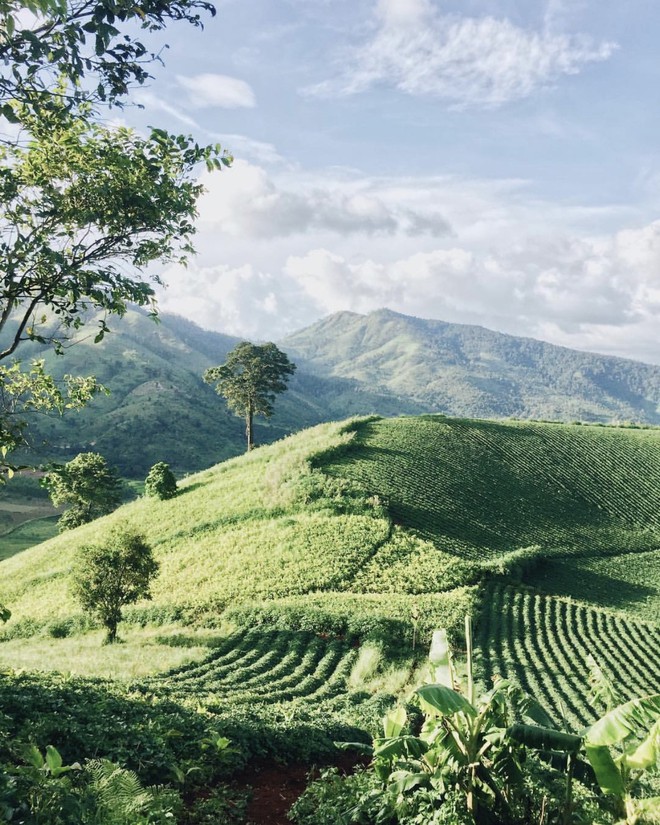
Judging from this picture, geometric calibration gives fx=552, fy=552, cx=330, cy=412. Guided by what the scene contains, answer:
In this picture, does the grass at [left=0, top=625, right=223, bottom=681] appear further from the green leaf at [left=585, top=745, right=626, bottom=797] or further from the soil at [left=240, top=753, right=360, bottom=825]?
the green leaf at [left=585, top=745, right=626, bottom=797]

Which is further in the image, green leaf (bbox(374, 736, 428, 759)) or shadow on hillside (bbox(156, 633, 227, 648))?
shadow on hillside (bbox(156, 633, 227, 648))

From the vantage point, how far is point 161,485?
59.1 m

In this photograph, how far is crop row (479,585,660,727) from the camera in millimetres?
24641

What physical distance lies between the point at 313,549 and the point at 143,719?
3009 cm

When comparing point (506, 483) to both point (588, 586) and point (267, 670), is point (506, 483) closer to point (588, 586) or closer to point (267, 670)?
point (588, 586)

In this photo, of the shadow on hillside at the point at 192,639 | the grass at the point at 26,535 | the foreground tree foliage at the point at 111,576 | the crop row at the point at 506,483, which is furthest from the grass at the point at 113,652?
the grass at the point at 26,535

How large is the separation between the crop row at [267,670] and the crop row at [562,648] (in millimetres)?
7213

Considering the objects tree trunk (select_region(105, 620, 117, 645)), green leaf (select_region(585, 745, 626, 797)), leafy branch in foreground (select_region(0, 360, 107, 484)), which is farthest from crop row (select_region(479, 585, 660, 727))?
leafy branch in foreground (select_region(0, 360, 107, 484))

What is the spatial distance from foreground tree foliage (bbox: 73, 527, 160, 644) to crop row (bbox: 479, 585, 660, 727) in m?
18.7

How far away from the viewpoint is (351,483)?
50312 millimetres

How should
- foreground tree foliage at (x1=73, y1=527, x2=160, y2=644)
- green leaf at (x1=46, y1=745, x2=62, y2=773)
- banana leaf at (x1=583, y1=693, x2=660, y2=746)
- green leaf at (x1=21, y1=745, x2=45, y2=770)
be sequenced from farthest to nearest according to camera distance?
foreground tree foliage at (x1=73, y1=527, x2=160, y2=644) < banana leaf at (x1=583, y1=693, x2=660, y2=746) < green leaf at (x1=21, y1=745, x2=45, y2=770) < green leaf at (x1=46, y1=745, x2=62, y2=773)

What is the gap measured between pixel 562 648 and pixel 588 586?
14575mm

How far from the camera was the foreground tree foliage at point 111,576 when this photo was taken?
29.3 meters

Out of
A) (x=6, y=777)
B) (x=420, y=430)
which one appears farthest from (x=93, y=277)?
(x=420, y=430)
